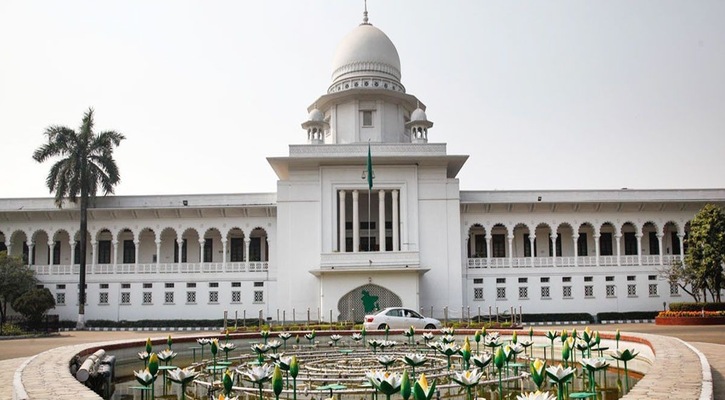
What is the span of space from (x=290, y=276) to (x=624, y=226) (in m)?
20.6

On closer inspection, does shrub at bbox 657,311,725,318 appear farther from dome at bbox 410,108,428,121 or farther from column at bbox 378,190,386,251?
dome at bbox 410,108,428,121

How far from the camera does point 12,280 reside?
37719mm

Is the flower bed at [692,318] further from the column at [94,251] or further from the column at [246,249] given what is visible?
the column at [94,251]

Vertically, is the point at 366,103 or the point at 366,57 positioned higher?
the point at 366,57

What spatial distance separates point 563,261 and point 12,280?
3042cm

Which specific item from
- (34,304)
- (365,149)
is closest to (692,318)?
(365,149)

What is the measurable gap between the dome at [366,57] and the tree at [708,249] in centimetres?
1963

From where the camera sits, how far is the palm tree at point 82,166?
3866 centimetres

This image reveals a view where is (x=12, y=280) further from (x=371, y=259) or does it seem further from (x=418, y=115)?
(x=418, y=115)

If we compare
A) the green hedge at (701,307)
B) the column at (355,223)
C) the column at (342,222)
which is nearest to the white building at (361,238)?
the column at (342,222)

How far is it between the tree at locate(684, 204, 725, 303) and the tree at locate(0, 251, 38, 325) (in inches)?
1388

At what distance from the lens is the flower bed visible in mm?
32781

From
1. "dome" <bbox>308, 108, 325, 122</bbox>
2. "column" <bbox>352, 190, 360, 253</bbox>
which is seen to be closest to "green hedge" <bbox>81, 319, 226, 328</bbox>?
"column" <bbox>352, 190, 360, 253</bbox>

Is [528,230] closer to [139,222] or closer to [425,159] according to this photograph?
[425,159]
